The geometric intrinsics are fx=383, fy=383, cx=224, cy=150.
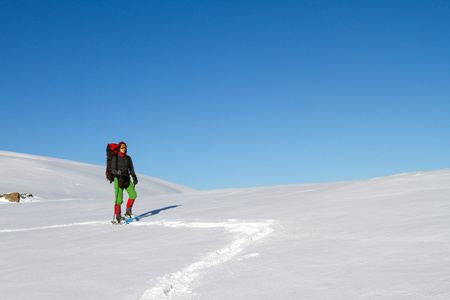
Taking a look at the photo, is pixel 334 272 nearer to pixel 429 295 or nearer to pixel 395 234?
pixel 429 295

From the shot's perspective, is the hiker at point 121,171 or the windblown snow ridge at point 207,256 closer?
the windblown snow ridge at point 207,256

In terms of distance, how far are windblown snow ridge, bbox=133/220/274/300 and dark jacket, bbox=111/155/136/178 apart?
1.76 meters

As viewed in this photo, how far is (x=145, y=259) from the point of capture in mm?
5047

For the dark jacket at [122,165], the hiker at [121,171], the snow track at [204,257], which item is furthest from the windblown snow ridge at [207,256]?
the dark jacket at [122,165]

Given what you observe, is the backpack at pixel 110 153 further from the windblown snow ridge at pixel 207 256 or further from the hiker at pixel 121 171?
the windblown snow ridge at pixel 207 256

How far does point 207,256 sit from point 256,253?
0.63 meters

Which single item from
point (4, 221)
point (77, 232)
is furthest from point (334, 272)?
point (4, 221)

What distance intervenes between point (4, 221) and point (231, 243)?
8.48 metres

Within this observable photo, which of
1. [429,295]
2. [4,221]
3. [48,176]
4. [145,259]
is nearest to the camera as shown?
[429,295]

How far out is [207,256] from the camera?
4.88m

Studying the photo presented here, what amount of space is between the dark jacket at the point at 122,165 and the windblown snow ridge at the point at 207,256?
1.76 m

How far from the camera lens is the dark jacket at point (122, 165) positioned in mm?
9070

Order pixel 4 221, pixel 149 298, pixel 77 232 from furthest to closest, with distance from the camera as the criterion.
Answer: pixel 4 221 → pixel 77 232 → pixel 149 298

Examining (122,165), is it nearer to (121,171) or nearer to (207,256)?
(121,171)
